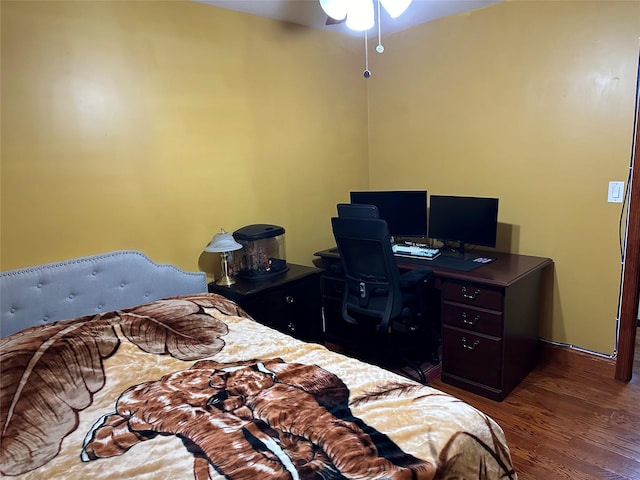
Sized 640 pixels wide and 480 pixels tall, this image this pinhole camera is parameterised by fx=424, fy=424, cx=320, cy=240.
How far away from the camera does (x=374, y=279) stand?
256 cm

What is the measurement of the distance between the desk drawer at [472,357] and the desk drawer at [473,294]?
7.8 inches

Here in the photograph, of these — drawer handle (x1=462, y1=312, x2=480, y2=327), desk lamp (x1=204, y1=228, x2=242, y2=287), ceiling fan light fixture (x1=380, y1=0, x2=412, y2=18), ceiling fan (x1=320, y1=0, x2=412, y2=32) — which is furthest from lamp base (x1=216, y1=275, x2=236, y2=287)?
ceiling fan light fixture (x1=380, y1=0, x2=412, y2=18)

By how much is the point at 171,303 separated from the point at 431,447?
151 centimetres

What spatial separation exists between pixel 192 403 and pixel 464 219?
210 cm

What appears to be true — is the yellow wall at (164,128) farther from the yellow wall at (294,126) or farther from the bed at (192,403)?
the bed at (192,403)

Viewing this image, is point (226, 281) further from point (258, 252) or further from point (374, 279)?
point (374, 279)

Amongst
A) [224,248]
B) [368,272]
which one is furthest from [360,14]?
[224,248]

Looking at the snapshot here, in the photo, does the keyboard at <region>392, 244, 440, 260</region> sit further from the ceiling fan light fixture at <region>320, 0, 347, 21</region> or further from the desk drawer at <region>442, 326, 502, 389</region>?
the ceiling fan light fixture at <region>320, 0, 347, 21</region>

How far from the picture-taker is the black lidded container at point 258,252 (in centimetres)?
278

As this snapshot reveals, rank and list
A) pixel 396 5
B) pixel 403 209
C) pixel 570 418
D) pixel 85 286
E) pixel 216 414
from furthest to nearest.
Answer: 1. pixel 403 209
2. pixel 570 418
3. pixel 85 286
4. pixel 396 5
5. pixel 216 414

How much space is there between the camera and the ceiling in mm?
2666

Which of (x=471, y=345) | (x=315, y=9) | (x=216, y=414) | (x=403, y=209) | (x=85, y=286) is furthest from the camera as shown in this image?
(x=403, y=209)

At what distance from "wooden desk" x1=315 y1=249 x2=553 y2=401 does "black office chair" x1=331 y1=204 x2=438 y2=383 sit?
0.17 m

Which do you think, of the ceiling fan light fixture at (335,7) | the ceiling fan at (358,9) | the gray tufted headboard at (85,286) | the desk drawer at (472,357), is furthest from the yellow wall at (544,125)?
the gray tufted headboard at (85,286)
